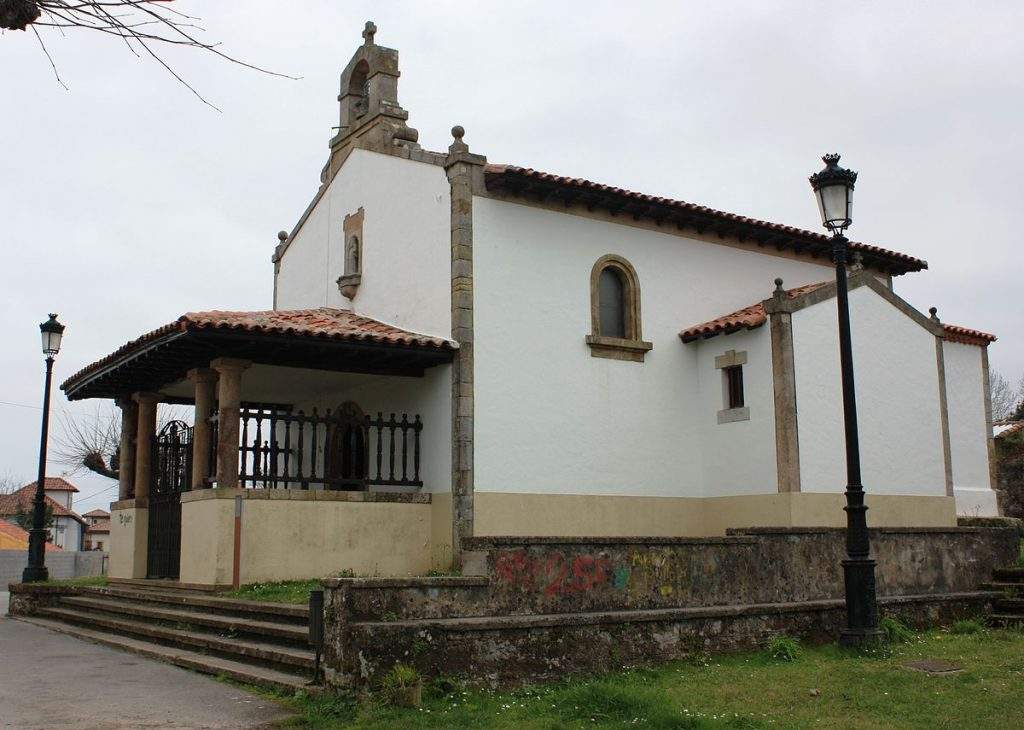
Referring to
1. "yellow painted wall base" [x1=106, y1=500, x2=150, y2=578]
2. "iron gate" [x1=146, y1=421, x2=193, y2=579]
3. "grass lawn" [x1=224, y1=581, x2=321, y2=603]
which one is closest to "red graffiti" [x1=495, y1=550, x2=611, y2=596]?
"grass lawn" [x1=224, y1=581, x2=321, y2=603]

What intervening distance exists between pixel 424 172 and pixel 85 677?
8.64 metres

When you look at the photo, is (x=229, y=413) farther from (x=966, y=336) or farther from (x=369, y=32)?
(x=966, y=336)

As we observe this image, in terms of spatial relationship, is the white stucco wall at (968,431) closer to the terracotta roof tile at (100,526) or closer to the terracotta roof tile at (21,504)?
the terracotta roof tile at (21,504)

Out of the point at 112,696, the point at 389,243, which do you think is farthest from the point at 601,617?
the point at 389,243

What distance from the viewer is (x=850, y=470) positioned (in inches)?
397

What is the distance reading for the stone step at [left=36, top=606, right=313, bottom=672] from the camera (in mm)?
9469

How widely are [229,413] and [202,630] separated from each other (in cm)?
320

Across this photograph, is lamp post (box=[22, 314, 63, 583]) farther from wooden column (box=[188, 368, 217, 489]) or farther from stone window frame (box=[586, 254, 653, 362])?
stone window frame (box=[586, 254, 653, 362])

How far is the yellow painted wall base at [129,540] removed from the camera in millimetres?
16812

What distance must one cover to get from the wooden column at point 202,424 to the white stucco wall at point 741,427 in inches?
295

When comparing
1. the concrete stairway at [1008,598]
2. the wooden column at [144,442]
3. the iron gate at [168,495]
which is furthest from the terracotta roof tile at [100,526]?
the concrete stairway at [1008,598]

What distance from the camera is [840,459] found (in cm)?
1544

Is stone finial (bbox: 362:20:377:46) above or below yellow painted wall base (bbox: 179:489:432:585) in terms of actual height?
above

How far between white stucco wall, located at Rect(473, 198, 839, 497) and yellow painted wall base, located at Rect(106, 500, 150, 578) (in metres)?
6.23
